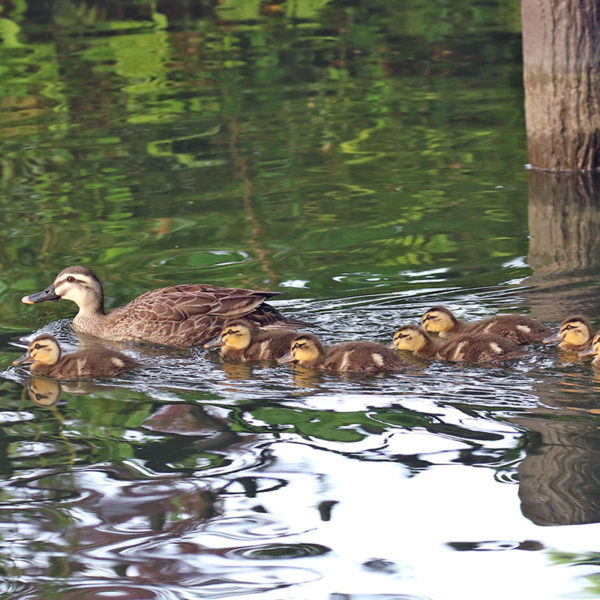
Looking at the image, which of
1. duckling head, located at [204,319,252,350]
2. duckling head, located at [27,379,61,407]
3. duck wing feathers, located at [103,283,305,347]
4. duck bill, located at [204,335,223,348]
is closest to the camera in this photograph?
duckling head, located at [27,379,61,407]

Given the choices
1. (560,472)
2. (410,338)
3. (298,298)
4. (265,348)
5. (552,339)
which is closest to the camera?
(560,472)

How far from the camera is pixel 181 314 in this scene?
23.8 ft

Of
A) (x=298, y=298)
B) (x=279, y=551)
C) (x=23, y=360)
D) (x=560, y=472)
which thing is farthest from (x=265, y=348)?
(x=279, y=551)

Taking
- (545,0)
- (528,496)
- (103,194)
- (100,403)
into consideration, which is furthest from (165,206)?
(528,496)

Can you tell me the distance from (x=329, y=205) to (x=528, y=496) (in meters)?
5.16

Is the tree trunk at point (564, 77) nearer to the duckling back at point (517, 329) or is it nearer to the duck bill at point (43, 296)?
the duckling back at point (517, 329)

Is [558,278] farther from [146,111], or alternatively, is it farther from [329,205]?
[146,111]

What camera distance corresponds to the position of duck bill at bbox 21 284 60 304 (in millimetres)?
7605

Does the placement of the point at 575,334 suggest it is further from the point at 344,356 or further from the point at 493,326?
the point at 344,356

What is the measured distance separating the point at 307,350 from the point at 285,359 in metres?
0.19

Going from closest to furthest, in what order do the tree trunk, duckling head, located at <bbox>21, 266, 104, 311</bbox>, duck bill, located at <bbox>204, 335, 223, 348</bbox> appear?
duck bill, located at <bbox>204, 335, 223, 348</bbox>
duckling head, located at <bbox>21, 266, 104, 311</bbox>
the tree trunk

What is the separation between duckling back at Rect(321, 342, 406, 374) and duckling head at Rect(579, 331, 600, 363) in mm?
881

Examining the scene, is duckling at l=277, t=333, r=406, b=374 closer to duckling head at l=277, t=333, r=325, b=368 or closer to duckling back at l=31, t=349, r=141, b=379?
duckling head at l=277, t=333, r=325, b=368

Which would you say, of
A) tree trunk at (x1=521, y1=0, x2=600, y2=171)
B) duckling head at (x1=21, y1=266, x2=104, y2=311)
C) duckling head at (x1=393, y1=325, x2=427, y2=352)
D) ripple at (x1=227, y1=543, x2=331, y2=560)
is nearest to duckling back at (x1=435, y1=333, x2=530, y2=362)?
duckling head at (x1=393, y1=325, x2=427, y2=352)
